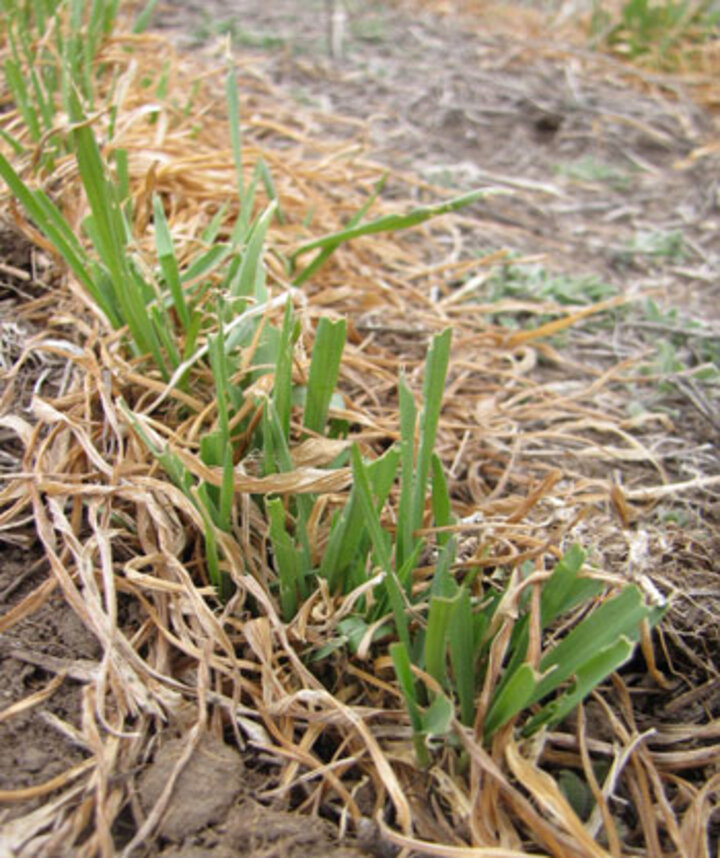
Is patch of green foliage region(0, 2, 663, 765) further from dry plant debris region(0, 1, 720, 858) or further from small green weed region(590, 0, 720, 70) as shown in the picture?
small green weed region(590, 0, 720, 70)

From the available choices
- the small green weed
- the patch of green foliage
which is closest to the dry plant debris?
the patch of green foliage

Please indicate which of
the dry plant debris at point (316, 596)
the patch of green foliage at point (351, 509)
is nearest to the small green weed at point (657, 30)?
the dry plant debris at point (316, 596)

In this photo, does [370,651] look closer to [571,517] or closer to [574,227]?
[571,517]

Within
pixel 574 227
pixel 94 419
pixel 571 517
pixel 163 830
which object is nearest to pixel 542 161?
pixel 574 227

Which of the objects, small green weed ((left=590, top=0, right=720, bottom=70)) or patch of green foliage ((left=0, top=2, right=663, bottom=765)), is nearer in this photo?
patch of green foliage ((left=0, top=2, right=663, bottom=765))

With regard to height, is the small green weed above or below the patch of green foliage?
below

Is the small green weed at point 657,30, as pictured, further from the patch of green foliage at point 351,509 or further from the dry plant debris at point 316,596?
the patch of green foliage at point 351,509

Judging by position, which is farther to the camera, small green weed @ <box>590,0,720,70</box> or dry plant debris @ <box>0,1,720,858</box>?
small green weed @ <box>590,0,720,70</box>

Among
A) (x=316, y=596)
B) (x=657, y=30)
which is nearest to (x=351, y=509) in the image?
(x=316, y=596)
